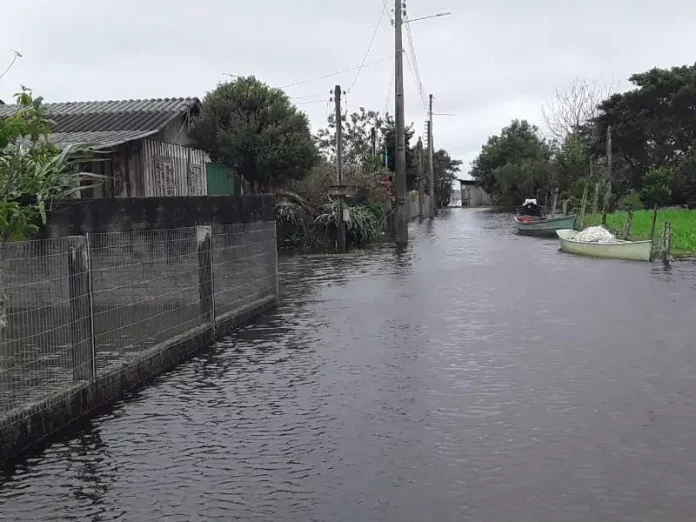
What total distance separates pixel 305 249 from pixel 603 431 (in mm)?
23196

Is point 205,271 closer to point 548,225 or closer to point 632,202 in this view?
point 548,225

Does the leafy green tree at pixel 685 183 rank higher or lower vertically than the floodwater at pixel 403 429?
higher

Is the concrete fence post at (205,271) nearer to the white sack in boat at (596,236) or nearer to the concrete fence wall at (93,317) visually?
the concrete fence wall at (93,317)

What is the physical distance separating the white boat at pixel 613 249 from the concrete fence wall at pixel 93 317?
1344 centimetres

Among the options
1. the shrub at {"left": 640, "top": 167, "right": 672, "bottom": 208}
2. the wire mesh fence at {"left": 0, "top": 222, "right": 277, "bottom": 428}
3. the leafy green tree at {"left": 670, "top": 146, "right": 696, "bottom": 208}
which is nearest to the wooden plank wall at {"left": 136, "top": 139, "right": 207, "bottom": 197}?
the wire mesh fence at {"left": 0, "top": 222, "right": 277, "bottom": 428}

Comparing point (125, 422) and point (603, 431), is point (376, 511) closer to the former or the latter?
point (603, 431)

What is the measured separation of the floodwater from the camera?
5168 millimetres

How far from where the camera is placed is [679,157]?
176 ft

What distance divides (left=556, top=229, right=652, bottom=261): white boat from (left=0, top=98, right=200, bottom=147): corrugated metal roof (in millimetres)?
11781

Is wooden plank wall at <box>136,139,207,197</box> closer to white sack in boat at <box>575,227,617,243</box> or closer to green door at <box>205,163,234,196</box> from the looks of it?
green door at <box>205,163,234,196</box>

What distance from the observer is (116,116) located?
938 inches

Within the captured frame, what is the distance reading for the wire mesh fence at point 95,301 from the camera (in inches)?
279

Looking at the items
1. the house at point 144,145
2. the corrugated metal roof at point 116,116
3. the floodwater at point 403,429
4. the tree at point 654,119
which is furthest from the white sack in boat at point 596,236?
the tree at point 654,119

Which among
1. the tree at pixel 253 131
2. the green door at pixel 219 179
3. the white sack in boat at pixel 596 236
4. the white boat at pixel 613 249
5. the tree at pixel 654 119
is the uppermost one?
the tree at pixel 654 119
